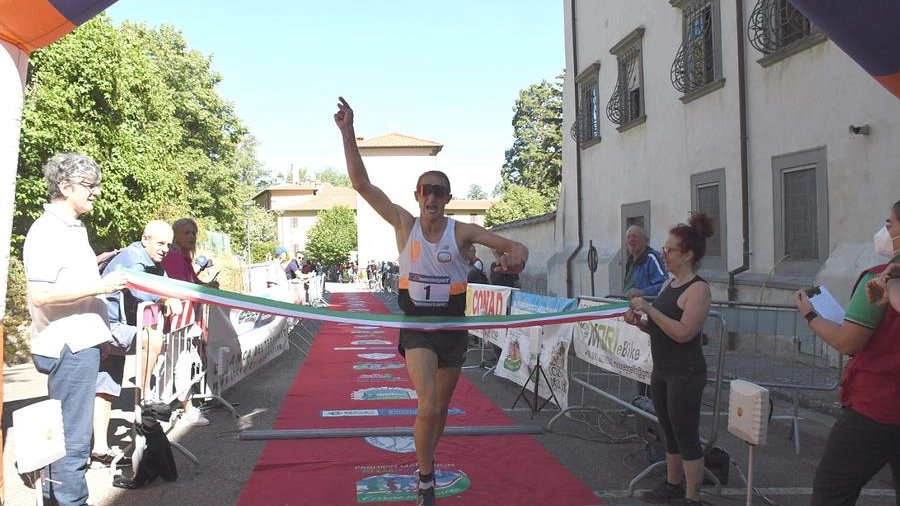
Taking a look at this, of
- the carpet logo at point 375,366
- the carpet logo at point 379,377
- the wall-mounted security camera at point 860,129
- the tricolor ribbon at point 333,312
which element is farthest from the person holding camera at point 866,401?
the carpet logo at point 375,366

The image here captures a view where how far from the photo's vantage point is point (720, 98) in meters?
12.8

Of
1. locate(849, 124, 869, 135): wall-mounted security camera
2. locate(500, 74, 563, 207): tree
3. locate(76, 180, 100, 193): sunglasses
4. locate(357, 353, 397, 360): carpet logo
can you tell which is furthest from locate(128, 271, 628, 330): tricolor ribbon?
locate(500, 74, 563, 207): tree

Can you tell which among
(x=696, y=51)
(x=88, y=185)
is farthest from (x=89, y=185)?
(x=696, y=51)

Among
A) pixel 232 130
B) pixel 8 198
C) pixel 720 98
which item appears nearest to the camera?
pixel 8 198

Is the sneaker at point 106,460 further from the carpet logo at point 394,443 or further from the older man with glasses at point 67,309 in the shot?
the carpet logo at point 394,443

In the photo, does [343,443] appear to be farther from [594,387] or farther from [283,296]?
[283,296]

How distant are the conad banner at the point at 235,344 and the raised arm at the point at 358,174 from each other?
8.17ft

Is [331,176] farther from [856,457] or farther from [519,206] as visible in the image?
[856,457]

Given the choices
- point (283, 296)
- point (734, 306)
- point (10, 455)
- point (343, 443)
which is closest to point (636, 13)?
point (283, 296)

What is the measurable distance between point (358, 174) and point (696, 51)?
1118cm

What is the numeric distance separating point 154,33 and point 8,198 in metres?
49.5

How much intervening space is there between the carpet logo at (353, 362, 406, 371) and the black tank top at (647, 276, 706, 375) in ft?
20.7

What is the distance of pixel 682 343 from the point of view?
412cm

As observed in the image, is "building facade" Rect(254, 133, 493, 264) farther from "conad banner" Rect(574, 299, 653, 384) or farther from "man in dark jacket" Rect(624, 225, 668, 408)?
"conad banner" Rect(574, 299, 653, 384)
